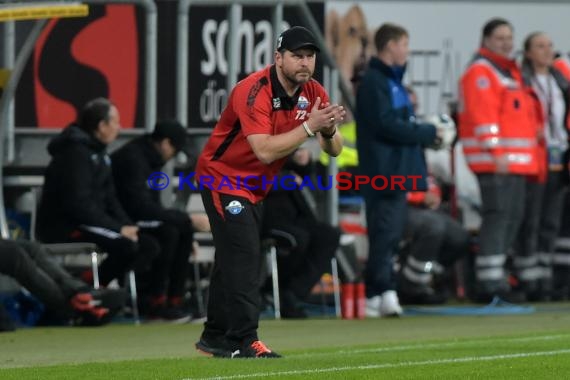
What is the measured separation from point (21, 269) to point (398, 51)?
12.4 ft

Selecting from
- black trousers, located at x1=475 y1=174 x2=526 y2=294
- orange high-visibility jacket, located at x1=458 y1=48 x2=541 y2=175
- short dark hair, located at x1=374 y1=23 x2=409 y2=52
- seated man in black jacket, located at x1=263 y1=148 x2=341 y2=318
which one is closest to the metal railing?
seated man in black jacket, located at x1=263 y1=148 x2=341 y2=318

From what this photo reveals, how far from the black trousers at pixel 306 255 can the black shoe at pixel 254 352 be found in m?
4.75

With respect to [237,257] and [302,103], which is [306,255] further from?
[302,103]

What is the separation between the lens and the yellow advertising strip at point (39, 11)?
45.1ft

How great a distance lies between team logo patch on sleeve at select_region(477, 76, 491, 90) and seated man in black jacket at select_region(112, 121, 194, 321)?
2.79 m

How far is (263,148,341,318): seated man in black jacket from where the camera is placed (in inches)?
614

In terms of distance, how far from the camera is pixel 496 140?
16656mm

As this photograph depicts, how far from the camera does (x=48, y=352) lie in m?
11.8

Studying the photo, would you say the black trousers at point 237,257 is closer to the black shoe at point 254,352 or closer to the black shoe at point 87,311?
the black shoe at point 254,352

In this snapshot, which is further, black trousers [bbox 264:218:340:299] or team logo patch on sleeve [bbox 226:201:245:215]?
black trousers [bbox 264:218:340:299]

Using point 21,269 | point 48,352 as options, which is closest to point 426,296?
point 21,269

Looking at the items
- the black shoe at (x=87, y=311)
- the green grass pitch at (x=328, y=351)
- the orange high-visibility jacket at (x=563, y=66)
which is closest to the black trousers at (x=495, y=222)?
the green grass pitch at (x=328, y=351)

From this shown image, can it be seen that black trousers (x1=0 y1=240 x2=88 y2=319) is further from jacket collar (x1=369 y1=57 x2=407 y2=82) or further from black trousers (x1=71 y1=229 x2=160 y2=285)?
jacket collar (x1=369 y1=57 x2=407 y2=82)

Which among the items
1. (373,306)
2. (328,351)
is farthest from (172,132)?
(328,351)
